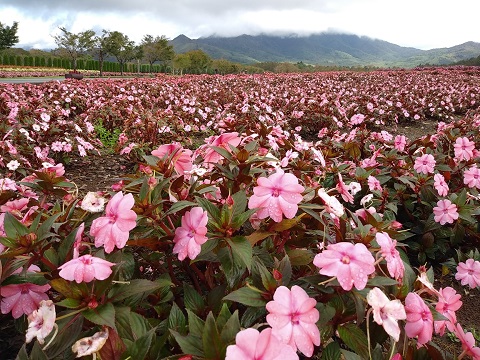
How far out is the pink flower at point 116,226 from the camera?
87 cm

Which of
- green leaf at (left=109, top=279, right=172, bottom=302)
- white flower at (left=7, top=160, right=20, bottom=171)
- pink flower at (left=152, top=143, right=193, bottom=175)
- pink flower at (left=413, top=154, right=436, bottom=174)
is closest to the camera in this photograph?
green leaf at (left=109, top=279, right=172, bottom=302)

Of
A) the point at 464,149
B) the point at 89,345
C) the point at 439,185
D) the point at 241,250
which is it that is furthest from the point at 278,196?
the point at 464,149

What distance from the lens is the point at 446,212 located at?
2049mm

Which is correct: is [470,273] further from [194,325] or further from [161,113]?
[161,113]

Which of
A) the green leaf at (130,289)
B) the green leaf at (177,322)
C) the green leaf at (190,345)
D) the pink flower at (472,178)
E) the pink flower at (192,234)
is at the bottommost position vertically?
the green leaf at (177,322)

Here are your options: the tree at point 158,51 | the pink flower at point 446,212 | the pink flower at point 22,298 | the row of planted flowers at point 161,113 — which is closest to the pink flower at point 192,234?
the pink flower at point 22,298

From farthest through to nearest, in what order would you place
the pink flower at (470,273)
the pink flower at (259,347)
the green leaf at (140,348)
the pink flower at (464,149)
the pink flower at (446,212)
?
1. the pink flower at (464,149)
2. the pink flower at (446,212)
3. the pink flower at (470,273)
4. the green leaf at (140,348)
5. the pink flower at (259,347)

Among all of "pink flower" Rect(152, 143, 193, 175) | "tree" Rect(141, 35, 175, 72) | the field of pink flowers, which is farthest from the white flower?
"tree" Rect(141, 35, 175, 72)

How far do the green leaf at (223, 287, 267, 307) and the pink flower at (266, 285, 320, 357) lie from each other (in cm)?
9

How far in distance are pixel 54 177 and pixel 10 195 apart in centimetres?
16

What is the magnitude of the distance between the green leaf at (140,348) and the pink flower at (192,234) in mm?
209

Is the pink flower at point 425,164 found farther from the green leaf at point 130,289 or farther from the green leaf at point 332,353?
the green leaf at point 130,289

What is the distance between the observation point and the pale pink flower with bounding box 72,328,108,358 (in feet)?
2.25

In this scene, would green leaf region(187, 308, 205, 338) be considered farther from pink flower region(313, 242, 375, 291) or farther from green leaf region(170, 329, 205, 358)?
pink flower region(313, 242, 375, 291)
